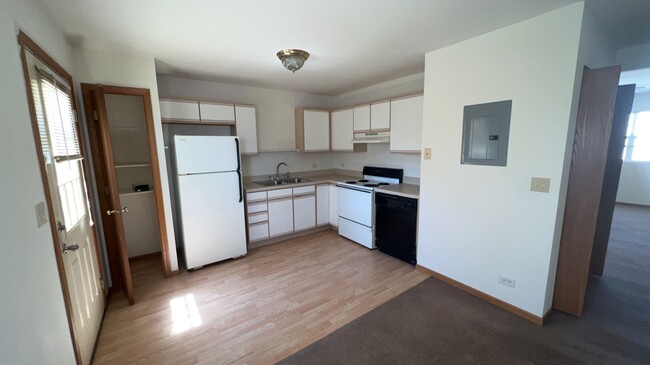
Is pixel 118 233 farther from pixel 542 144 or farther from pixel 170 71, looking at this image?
pixel 542 144

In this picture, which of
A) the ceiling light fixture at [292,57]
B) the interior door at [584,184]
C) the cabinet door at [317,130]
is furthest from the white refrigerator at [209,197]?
the interior door at [584,184]

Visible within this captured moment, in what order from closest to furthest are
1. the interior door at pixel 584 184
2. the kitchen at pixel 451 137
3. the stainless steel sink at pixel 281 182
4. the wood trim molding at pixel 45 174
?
the kitchen at pixel 451 137, the wood trim molding at pixel 45 174, the interior door at pixel 584 184, the stainless steel sink at pixel 281 182

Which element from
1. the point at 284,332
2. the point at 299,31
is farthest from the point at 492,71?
the point at 284,332

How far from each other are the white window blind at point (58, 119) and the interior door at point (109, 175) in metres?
0.18

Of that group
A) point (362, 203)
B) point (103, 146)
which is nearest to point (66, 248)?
point (103, 146)

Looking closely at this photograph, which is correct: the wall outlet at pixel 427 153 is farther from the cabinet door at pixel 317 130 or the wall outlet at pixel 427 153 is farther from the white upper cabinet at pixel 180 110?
the white upper cabinet at pixel 180 110

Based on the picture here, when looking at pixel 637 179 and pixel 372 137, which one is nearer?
pixel 372 137

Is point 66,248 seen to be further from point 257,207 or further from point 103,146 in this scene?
point 257,207

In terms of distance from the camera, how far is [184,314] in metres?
2.26

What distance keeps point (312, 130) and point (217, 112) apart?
1567 millimetres

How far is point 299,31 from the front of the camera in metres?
2.06

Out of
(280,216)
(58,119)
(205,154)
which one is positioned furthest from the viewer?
(280,216)

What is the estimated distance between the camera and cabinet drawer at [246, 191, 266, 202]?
138 inches

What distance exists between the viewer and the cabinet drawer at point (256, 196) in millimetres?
3498
